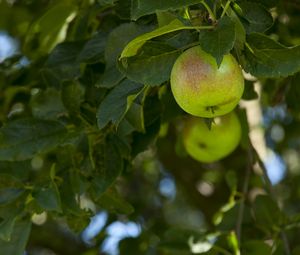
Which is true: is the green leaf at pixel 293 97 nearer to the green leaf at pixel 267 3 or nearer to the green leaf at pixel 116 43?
the green leaf at pixel 267 3

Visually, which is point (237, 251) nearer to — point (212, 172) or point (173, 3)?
point (173, 3)

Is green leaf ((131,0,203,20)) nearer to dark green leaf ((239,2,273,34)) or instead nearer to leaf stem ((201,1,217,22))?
leaf stem ((201,1,217,22))

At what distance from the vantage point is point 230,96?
4.72 feet

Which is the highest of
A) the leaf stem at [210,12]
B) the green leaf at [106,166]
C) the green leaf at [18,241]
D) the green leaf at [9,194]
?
the leaf stem at [210,12]

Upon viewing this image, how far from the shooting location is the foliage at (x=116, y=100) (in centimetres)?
150

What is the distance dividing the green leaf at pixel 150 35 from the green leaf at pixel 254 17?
192 millimetres

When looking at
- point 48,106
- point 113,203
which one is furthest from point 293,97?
point 48,106

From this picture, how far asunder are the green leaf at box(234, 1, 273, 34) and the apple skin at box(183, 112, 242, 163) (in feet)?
2.64

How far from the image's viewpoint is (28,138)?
1.90 m

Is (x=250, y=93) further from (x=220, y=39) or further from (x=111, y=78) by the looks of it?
(x=220, y=39)

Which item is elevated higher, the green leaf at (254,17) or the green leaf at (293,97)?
the green leaf at (254,17)

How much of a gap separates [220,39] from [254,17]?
24 centimetres

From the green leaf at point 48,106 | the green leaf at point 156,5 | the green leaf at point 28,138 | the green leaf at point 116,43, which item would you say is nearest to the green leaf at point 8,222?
the green leaf at point 28,138

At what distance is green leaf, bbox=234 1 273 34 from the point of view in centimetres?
158
